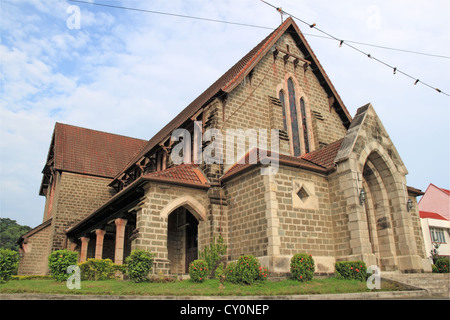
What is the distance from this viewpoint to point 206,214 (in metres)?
15.3

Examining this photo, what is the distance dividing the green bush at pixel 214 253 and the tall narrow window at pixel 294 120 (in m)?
6.70

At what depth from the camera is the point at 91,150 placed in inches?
1179

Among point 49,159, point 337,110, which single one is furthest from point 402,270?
point 49,159

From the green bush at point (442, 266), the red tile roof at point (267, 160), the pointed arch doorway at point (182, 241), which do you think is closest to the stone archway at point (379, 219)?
the green bush at point (442, 266)

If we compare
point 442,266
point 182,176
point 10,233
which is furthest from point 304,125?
point 10,233

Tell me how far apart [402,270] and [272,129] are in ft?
27.2

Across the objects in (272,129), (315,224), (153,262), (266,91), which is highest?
(266,91)

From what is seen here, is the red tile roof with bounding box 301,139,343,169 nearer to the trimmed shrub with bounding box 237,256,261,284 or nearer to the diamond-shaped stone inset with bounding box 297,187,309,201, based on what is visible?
the diamond-shaped stone inset with bounding box 297,187,309,201

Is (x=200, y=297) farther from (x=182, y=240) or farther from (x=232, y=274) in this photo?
(x=182, y=240)

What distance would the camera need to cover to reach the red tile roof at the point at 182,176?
14.4 meters

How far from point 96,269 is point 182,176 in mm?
5211

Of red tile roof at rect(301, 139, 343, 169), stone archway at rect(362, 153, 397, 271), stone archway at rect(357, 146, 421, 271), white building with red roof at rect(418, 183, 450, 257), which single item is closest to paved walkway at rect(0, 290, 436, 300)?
stone archway at rect(357, 146, 421, 271)

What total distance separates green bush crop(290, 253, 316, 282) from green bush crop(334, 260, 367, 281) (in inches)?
49.5
